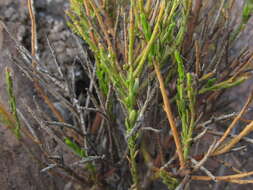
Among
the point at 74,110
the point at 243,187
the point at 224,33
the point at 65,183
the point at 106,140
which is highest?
the point at 224,33

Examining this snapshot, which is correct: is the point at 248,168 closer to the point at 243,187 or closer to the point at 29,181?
the point at 243,187

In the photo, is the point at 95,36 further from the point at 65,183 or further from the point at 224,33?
the point at 65,183

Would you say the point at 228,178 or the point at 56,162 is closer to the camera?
the point at 228,178

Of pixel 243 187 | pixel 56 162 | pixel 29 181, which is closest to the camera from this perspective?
pixel 56 162

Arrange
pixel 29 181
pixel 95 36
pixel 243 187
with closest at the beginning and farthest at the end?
pixel 95 36, pixel 29 181, pixel 243 187

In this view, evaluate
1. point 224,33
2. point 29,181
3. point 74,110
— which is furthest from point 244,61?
point 29,181

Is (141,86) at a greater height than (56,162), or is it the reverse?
(141,86)

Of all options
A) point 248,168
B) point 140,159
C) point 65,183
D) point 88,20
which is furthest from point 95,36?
point 248,168
